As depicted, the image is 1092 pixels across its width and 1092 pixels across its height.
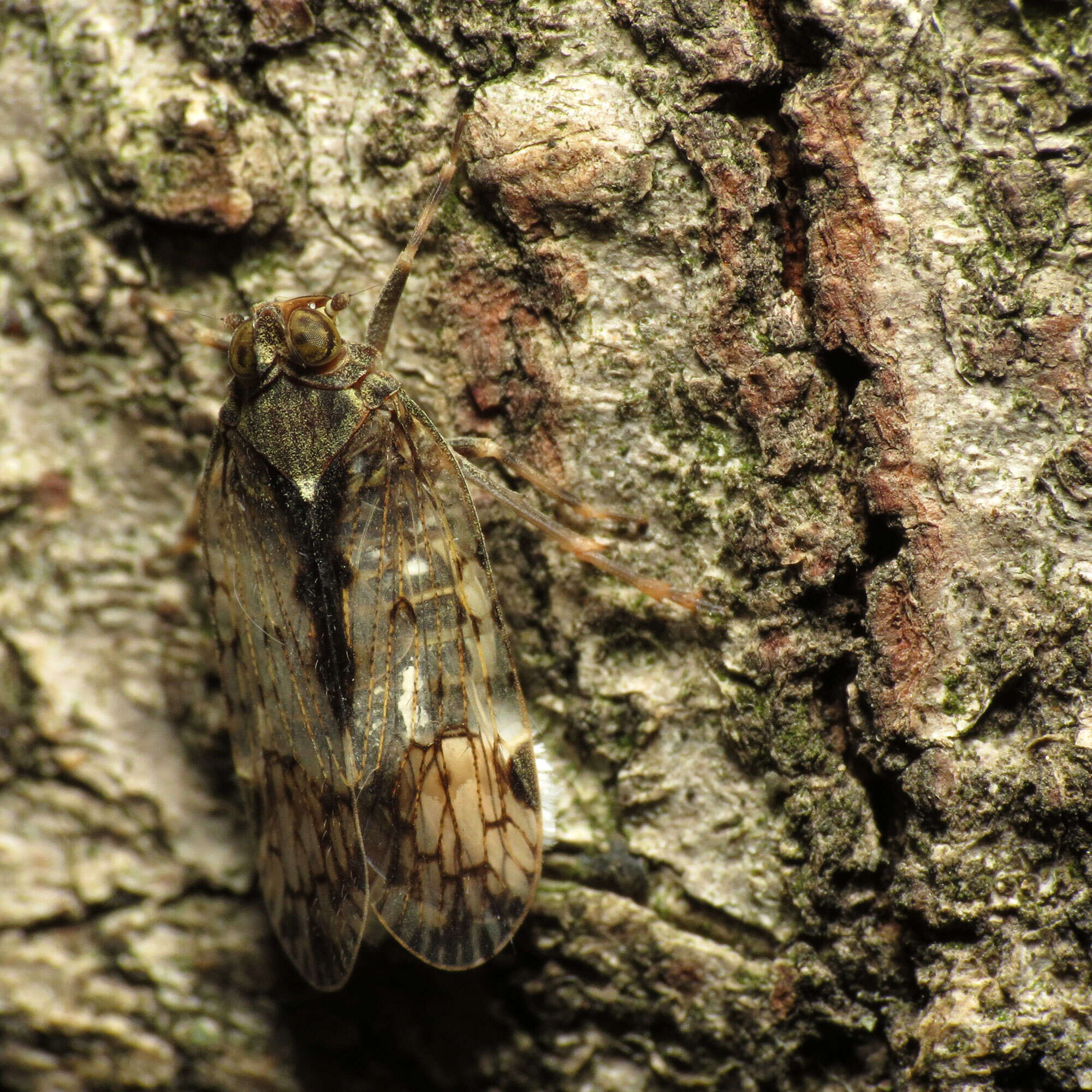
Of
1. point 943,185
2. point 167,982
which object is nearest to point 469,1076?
point 167,982

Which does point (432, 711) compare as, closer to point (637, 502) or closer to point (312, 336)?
point (637, 502)

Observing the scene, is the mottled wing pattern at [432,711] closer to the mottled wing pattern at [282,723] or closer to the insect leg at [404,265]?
the mottled wing pattern at [282,723]

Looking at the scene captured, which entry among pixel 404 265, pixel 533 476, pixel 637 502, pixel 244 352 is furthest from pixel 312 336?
pixel 637 502

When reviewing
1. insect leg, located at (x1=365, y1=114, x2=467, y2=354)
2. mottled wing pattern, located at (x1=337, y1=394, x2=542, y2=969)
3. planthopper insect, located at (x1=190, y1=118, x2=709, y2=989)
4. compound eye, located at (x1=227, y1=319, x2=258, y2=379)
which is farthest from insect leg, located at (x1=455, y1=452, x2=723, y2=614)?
compound eye, located at (x1=227, y1=319, x2=258, y2=379)

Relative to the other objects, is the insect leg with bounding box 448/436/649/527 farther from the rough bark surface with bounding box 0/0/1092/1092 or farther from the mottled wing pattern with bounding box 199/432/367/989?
the mottled wing pattern with bounding box 199/432/367/989

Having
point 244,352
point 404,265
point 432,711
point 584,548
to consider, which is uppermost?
point 404,265

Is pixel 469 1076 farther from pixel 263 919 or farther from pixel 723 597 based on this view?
pixel 723 597

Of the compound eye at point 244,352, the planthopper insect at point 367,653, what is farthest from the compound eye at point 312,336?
the compound eye at point 244,352
